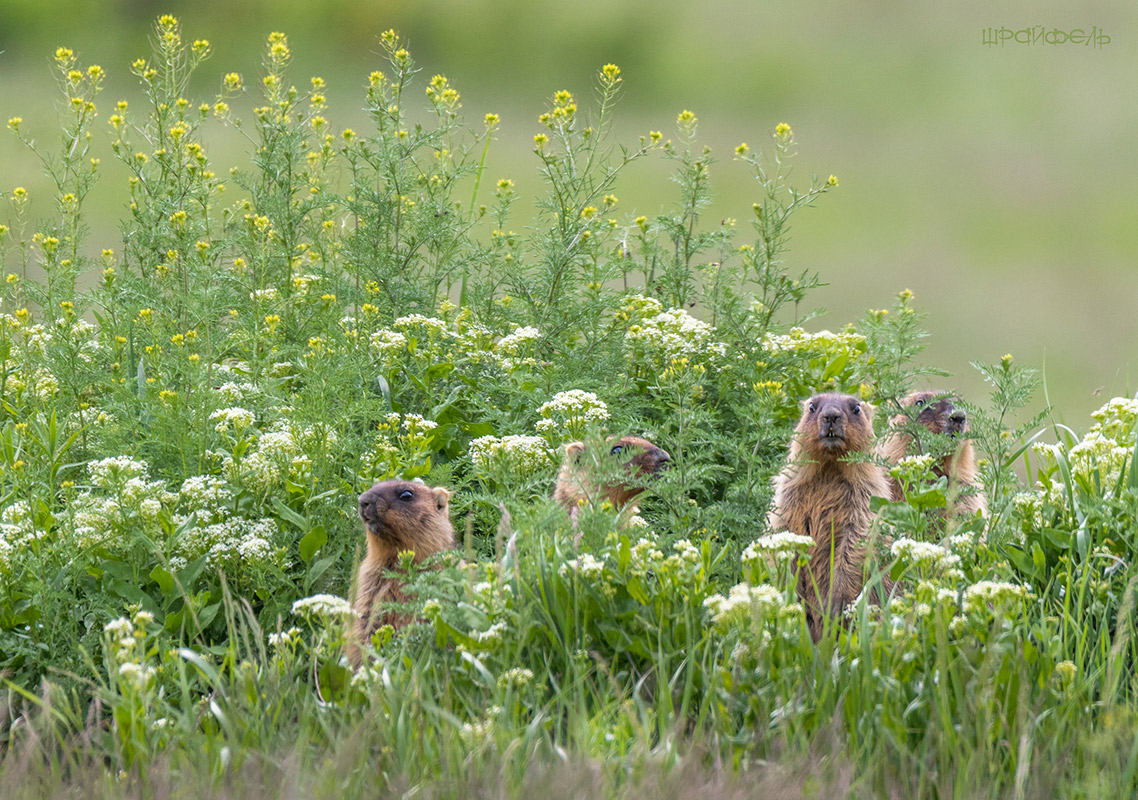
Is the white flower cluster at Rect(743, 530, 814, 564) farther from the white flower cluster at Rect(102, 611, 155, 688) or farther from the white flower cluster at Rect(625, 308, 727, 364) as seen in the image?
the white flower cluster at Rect(625, 308, 727, 364)

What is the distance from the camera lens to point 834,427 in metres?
5.37

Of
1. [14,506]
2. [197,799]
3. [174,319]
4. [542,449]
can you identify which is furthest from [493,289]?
[197,799]

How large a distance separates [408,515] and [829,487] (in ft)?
6.71

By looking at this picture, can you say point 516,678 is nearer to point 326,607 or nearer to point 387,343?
point 326,607

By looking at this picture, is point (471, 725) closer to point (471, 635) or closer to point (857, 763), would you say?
point (471, 635)

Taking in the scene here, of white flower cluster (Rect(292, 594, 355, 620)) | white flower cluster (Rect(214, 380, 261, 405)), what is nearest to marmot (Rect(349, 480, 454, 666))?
white flower cluster (Rect(292, 594, 355, 620))

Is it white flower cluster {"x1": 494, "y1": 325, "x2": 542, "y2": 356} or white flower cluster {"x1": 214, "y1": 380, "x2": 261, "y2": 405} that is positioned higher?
white flower cluster {"x1": 494, "y1": 325, "x2": 542, "y2": 356}

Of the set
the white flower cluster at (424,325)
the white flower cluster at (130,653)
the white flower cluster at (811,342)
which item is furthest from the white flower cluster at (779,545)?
the white flower cluster at (424,325)

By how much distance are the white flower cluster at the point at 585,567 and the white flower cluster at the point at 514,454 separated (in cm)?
117

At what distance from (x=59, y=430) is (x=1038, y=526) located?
4.69 m

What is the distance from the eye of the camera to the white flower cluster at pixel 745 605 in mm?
3281

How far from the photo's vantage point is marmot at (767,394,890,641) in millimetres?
5242

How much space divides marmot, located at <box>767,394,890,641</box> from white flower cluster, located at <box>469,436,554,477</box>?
1095 millimetres

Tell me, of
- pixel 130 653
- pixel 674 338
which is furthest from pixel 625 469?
pixel 130 653
